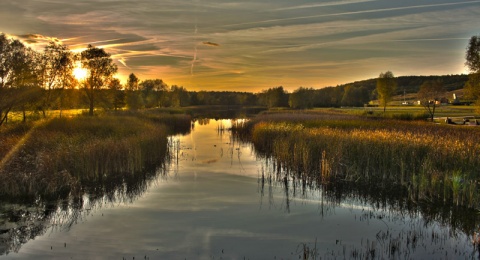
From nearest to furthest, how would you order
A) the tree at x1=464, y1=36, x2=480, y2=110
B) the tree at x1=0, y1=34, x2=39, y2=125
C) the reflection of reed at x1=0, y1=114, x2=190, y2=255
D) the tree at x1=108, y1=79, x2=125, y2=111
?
the reflection of reed at x1=0, y1=114, x2=190, y2=255 → the tree at x1=0, y1=34, x2=39, y2=125 → the tree at x1=464, y1=36, x2=480, y2=110 → the tree at x1=108, y1=79, x2=125, y2=111

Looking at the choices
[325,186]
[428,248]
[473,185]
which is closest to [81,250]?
[428,248]

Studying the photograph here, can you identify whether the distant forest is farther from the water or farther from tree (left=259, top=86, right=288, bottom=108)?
the water

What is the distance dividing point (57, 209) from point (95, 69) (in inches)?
1825

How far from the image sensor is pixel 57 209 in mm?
12000

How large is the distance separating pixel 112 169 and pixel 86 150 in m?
1.56

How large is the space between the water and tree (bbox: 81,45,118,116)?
42.9 metres

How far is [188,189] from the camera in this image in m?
15.4

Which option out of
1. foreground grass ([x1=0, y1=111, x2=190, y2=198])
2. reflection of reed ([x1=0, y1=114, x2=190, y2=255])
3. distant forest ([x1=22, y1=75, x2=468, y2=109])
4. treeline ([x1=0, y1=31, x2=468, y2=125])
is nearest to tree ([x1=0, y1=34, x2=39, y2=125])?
treeline ([x1=0, y1=31, x2=468, y2=125])

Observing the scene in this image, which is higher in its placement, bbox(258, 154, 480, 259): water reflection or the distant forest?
the distant forest

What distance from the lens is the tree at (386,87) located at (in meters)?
60.3

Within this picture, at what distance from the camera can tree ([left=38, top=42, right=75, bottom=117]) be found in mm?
43344

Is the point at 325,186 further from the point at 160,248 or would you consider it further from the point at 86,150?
the point at 86,150

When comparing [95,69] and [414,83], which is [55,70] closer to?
[95,69]

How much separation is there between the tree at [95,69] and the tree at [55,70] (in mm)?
3969
